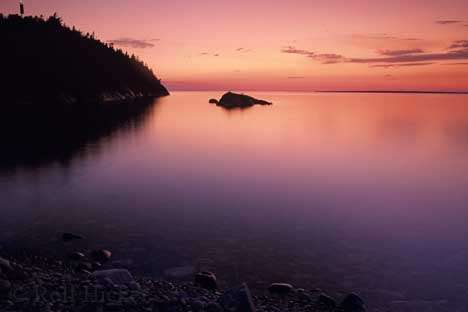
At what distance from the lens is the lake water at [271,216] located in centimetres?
1156

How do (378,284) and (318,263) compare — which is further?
(318,263)

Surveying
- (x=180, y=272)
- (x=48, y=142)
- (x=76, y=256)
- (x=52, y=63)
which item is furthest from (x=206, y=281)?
(x=52, y=63)

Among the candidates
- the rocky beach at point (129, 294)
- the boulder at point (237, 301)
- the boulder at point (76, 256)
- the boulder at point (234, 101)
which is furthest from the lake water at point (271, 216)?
the boulder at point (234, 101)

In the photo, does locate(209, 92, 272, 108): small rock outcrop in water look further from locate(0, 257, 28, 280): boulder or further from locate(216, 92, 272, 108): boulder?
locate(0, 257, 28, 280): boulder

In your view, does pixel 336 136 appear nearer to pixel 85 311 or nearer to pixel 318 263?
pixel 318 263

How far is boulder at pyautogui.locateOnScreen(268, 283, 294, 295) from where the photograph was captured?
1029cm

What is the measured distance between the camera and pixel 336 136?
53312 mm

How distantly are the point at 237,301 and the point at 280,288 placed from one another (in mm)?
2013

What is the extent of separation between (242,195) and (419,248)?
9.50m

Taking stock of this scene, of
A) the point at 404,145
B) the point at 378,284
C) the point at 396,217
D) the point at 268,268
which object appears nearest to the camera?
the point at 378,284

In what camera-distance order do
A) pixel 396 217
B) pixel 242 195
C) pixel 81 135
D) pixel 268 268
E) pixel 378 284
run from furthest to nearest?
pixel 81 135 < pixel 242 195 < pixel 396 217 < pixel 268 268 < pixel 378 284

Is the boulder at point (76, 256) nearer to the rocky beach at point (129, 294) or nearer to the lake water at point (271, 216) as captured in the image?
the rocky beach at point (129, 294)

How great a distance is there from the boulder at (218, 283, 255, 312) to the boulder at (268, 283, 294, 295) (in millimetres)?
1672

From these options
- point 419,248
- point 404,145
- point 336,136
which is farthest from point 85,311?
point 336,136
